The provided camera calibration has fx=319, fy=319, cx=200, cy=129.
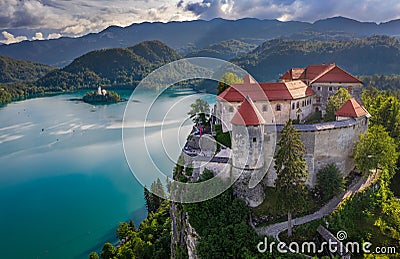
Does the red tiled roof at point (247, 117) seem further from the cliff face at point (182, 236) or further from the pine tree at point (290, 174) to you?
the cliff face at point (182, 236)

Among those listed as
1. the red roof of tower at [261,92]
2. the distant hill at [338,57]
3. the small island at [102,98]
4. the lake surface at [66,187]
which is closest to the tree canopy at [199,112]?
the lake surface at [66,187]

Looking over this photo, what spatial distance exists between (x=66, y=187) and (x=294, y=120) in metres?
28.7

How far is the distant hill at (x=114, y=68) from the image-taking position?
12194 cm

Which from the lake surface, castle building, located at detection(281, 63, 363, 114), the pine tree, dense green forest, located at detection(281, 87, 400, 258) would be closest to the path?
dense green forest, located at detection(281, 87, 400, 258)

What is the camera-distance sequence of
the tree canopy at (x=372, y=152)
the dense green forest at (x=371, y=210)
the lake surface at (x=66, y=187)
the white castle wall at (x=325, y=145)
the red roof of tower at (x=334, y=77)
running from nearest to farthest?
the dense green forest at (x=371, y=210), the white castle wall at (x=325, y=145), the tree canopy at (x=372, y=152), the red roof of tower at (x=334, y=77), the lake surface at (x=66, y=187)

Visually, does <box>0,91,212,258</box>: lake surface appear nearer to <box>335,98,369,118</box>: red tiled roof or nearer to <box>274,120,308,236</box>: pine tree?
<box>274,120,308,236</box>: pine tree

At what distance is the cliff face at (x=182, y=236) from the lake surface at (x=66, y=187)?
5.83 meters

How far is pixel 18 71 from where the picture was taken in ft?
529

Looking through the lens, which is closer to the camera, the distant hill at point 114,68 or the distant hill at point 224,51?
the distant hill at point 224,51

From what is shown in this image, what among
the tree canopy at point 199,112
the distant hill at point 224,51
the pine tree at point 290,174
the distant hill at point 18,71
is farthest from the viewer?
the distant hill at point 18,71

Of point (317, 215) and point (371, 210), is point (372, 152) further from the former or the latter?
point (317, 215)

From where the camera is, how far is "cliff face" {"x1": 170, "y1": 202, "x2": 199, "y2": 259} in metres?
17.7

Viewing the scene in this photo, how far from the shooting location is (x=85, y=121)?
69.3 metres

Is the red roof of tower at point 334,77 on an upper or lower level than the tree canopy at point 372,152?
upper
